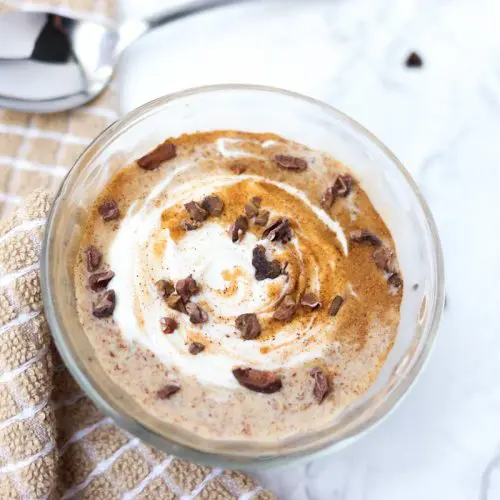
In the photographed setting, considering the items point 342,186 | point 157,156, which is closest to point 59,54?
point 157,156

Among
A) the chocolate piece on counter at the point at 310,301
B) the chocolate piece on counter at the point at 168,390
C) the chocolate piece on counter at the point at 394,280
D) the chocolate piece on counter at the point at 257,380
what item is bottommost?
the chocolate piece on counter at the point at 168,390

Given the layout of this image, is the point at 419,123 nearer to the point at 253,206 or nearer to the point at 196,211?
the point at 253,206

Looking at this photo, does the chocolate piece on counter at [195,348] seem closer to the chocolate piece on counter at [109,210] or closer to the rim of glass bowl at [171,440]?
the rim of glass bowl at [171,440]

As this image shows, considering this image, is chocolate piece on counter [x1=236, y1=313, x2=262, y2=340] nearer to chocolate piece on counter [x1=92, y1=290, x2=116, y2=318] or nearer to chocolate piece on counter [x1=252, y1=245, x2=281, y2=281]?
chocolate piece on counter [x1=252, y1=245, x2=281, y2=281]

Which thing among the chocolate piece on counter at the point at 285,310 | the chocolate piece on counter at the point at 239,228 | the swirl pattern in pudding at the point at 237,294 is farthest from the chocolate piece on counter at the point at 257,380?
the chocolate piece on counter at the point at 239,228

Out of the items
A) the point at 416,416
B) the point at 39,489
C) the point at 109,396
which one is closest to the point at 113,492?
the point at 39,489

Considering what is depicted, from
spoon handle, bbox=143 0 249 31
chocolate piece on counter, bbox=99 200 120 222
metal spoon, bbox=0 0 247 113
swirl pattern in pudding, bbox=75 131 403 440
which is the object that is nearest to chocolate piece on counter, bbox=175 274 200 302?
swirl pattern in pudding, bbox=75 131 403 440

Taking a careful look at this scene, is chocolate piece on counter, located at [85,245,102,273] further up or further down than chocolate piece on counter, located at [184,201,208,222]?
further down
